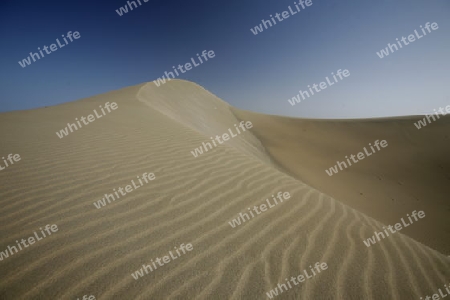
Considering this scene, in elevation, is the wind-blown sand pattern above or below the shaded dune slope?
above

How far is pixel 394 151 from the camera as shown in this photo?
11008 mm

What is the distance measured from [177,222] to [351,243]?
5.59ft

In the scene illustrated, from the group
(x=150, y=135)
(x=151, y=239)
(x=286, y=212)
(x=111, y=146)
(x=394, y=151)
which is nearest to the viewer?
(x=151, y=239)

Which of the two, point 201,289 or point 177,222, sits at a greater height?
point 177,222

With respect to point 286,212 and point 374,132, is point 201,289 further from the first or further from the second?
point 374,132

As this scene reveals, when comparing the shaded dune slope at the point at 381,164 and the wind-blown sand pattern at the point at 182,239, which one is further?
the shaded dune slope at the point at 381,164

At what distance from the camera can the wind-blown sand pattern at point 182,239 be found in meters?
1.50

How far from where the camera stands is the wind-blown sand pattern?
1.50m

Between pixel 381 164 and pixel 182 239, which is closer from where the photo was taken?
pixel 182 239

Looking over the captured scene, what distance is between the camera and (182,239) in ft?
6.39

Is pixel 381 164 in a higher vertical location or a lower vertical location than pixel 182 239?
lower

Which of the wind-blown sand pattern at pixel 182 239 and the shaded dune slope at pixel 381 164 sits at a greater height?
the wind-blown sand pattern at pixel 182 239

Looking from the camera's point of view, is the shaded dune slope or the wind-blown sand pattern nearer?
the wind-blown sand pattern

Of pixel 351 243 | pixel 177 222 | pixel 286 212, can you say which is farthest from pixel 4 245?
pixel 351 243
